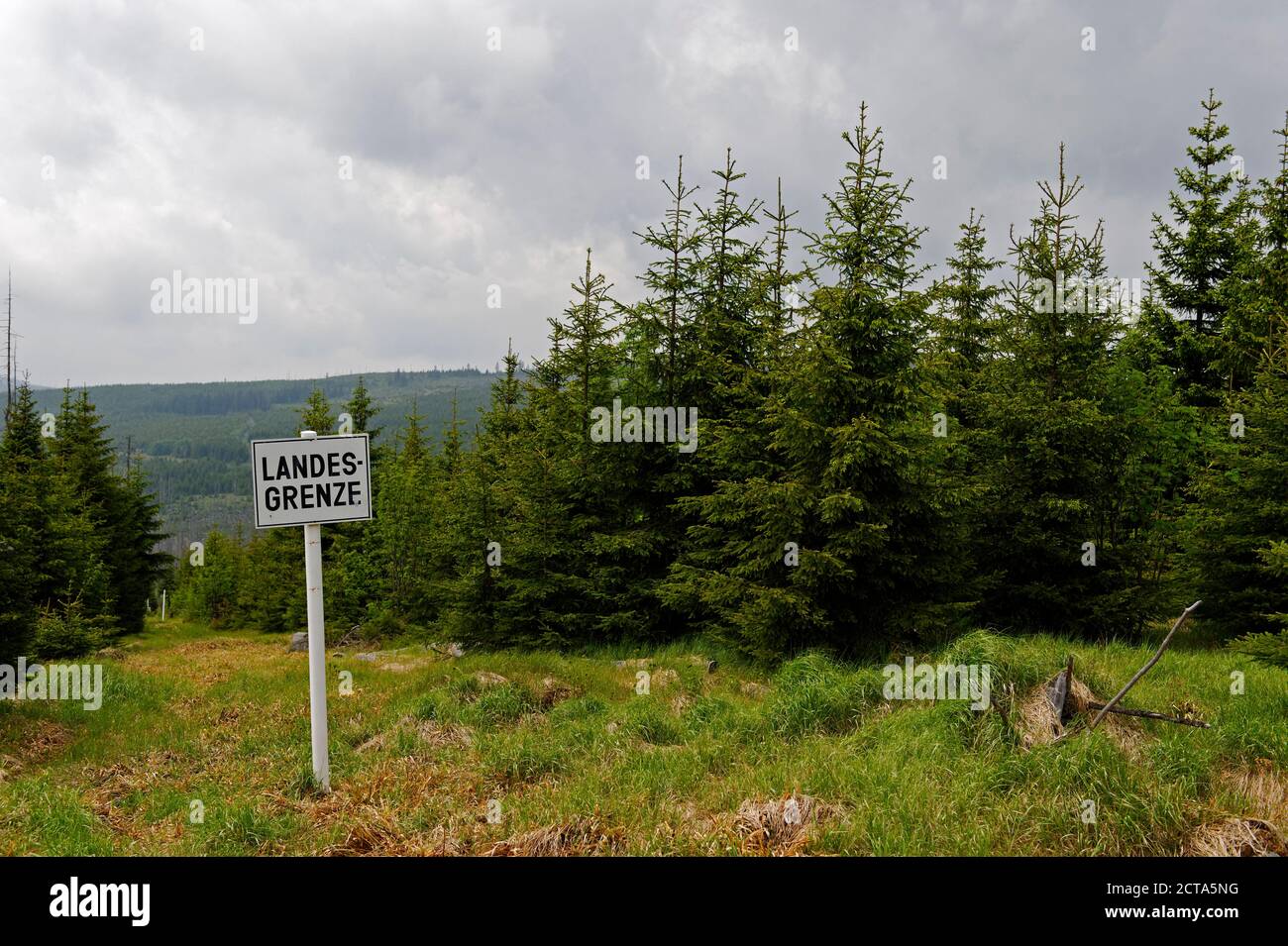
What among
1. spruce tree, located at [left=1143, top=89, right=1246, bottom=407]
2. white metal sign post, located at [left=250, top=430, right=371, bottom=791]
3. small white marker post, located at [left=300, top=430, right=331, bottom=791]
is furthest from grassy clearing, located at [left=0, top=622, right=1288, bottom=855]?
spruce tree, located at [left=1143, top=89, right=1246, bottom=407]

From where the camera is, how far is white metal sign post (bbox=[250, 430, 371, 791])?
641cm

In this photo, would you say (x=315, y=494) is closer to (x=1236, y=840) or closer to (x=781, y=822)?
(x=781, y=822)

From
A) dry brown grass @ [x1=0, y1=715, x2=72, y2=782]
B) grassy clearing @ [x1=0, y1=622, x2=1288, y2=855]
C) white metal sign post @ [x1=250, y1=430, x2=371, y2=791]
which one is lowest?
dry brown grass @ [x1=0, y1=715, x2=72, y2=782]

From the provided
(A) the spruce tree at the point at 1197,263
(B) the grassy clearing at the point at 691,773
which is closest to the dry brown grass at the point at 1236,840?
(B) the grassy clearing at the point at 691,773

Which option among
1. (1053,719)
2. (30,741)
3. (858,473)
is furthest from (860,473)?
(30,741)

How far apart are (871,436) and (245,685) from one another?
12992mm

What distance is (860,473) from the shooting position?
11117 millimetres

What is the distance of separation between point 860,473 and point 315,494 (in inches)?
321

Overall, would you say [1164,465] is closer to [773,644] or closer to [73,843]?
[773,644]

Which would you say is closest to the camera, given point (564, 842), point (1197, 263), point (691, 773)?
point (564, 842)

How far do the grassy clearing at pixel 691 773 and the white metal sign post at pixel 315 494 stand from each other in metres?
1.06

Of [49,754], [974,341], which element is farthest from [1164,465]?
[49,754]

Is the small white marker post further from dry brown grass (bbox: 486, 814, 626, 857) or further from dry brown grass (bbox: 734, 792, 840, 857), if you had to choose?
dry brown grass (bbox: 734, 792, 840, 857)

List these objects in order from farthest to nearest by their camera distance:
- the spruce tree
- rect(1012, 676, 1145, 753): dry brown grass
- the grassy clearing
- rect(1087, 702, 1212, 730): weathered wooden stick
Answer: the spruce tree
rect(1087, 702, 1212, 730): weathered wooden stick
rect(1012, 676, 1145, 753): dry brown grass
the grassy clearing
